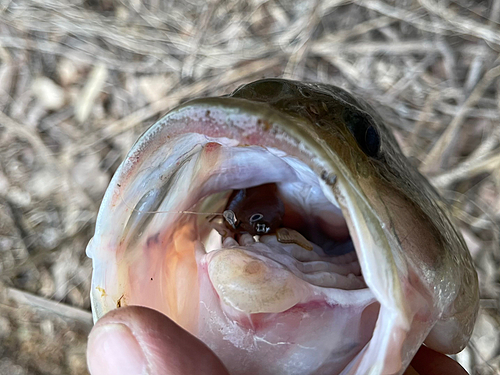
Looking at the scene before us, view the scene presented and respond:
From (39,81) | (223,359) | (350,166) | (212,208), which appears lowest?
(39,81)

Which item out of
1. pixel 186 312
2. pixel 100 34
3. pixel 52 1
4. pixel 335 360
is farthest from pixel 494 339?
pixel 52 1

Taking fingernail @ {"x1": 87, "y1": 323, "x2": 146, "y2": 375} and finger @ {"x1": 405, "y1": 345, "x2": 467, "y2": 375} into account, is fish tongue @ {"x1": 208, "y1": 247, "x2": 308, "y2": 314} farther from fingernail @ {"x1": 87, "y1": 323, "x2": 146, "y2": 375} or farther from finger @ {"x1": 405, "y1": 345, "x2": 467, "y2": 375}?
finger @ {"x1": 405, "y1": 345, "x2": 467, "y2": 375}

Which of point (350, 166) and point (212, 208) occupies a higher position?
point (350, 166)

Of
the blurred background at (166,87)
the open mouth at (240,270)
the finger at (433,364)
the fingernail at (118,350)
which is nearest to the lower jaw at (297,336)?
the open mouth at (240,270)

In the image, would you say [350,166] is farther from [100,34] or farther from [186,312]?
[100,34]

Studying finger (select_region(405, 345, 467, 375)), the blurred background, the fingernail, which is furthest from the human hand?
the blurred background

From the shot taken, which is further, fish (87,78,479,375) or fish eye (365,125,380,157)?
fish eye (365,125,380,157)
